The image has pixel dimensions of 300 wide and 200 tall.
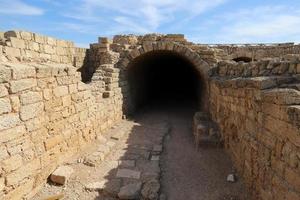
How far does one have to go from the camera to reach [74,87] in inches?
274

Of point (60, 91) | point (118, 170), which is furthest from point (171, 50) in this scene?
point (118, 170)

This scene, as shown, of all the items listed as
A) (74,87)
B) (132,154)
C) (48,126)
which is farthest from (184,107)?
(48,126)

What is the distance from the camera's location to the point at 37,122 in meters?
5.27

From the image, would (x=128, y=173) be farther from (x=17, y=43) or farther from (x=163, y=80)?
(x=163, y=80)

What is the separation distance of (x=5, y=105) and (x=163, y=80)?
15160mm

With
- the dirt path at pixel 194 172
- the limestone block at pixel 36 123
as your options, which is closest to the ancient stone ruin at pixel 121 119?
the limestone block at pixel 36 123

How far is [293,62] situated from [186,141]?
4205 millimetres

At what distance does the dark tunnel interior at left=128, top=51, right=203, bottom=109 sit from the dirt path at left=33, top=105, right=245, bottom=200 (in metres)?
3.58

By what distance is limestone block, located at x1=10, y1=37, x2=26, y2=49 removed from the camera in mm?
7440

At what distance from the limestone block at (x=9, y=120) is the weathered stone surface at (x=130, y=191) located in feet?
7.09

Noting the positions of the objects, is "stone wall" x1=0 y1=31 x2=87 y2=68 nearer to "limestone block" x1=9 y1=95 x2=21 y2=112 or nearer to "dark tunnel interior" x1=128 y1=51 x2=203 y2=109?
"limestone block" x1=9 y1=95 x2=21 y2=112

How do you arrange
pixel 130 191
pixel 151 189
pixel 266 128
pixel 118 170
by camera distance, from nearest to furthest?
pixel 266 128, pixel 130 191, pixel 151 189, pixel 118 170

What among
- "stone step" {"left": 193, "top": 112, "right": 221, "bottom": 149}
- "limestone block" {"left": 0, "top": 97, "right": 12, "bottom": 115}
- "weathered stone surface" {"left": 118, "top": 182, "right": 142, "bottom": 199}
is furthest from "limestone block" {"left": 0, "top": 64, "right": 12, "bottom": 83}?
"stone step" {"left": 193, "top": 112, "right": 221, "bottom": 149}

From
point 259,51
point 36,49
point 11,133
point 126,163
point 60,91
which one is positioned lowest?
point 126,163
